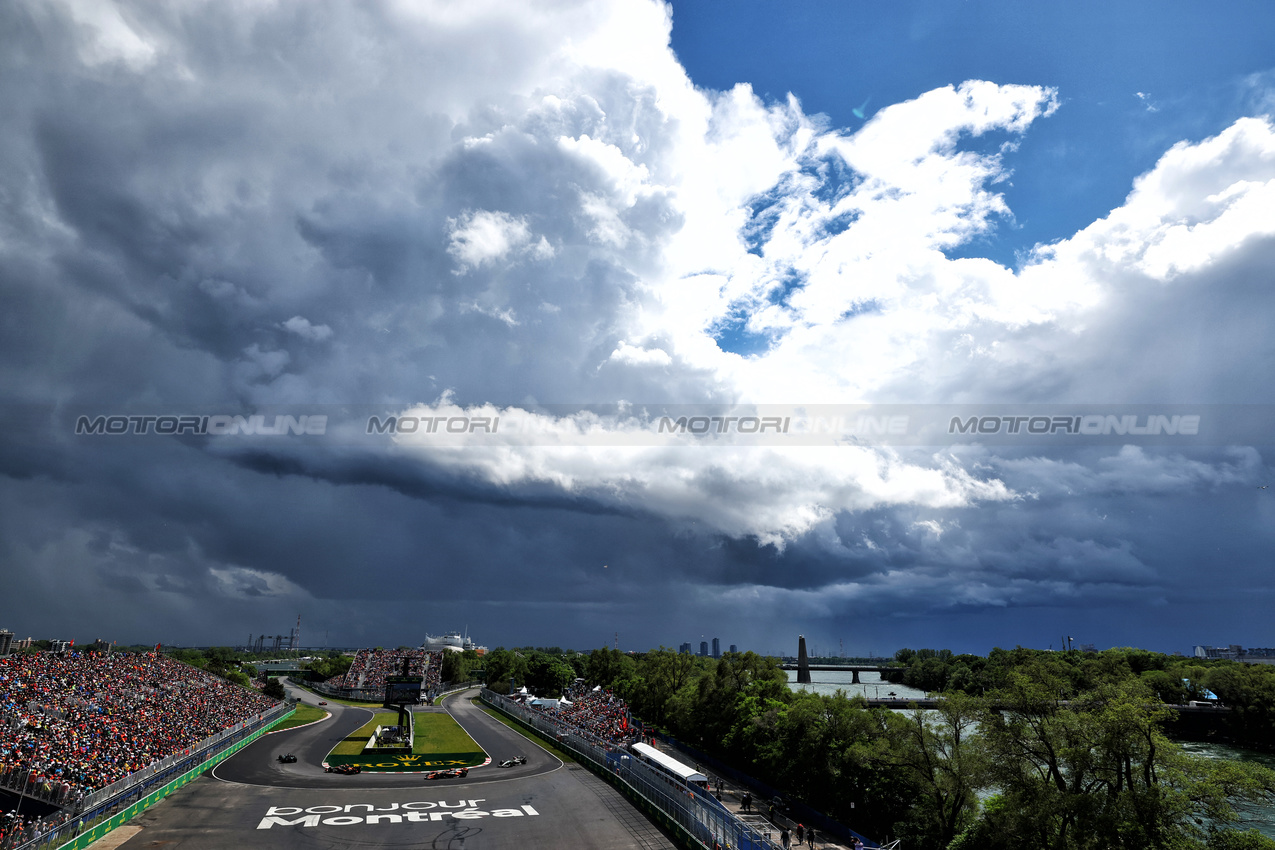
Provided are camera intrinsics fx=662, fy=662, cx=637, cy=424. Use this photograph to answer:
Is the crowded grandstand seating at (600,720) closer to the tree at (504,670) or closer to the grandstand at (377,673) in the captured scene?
the grandstand at (377,673)

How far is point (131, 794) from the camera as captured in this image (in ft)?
127

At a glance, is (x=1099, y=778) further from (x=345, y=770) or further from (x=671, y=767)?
(x=345, y=770)

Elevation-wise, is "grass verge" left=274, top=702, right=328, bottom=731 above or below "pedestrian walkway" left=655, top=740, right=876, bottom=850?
below

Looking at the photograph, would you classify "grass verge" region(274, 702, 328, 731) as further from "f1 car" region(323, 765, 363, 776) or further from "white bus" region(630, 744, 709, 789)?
"white bus" region(630, 744, 709, 789)

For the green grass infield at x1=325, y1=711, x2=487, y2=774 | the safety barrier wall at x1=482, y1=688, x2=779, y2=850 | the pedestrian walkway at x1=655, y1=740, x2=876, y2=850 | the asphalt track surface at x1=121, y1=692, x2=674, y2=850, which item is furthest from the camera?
the green grass infield at x1=325, y1=711, x2=487, y2=774

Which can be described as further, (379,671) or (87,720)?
(379,671)

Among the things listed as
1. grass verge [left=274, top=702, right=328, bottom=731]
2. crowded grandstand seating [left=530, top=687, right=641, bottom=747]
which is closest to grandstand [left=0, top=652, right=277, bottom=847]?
grass verge [left=274, top=702, right=328, bottom=731]

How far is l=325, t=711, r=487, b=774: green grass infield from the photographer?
184 feet

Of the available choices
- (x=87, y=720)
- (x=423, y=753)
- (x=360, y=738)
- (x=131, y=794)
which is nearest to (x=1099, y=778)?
(x=131, y=794)

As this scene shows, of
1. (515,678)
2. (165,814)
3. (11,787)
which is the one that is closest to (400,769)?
(165,814)

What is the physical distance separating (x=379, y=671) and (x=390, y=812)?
112195 mm

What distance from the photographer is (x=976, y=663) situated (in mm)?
176125

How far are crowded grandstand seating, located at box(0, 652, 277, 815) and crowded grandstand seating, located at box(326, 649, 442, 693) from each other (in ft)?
206

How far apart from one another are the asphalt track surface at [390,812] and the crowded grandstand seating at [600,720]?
1072 centimetres
